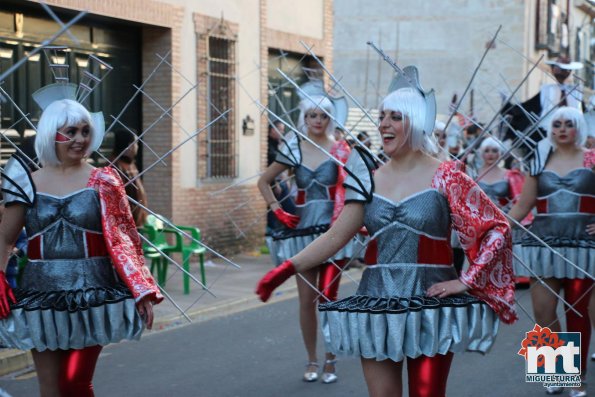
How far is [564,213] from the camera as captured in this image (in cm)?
736

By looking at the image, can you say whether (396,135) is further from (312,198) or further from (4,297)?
(312,198)

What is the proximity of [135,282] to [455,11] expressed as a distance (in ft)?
88.3

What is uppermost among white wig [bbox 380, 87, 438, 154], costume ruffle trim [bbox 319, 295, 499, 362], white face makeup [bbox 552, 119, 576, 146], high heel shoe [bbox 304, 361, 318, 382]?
white wig [bbox 380, 87, 438, 154]

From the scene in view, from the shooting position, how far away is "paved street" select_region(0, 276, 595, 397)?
745 centimetres

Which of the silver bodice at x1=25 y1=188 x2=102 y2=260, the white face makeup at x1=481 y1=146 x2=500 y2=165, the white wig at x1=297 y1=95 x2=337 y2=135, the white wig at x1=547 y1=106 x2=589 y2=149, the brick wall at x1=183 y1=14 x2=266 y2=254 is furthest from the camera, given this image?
the brick wall at x1=183 y1=14 x2=266 y2=254

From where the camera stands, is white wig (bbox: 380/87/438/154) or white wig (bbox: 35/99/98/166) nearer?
white wig (bbox: 380/87/438/154)

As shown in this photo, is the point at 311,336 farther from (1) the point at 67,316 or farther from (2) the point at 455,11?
(2) the point at 455,11

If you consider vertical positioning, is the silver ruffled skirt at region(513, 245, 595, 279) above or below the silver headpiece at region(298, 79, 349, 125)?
below

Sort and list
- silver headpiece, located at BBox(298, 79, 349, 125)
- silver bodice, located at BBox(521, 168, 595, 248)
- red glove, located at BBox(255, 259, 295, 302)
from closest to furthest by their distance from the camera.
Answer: red glove, located at BBox(255, 259, 295, 302) < silver bodice, located at BBox(521, 168, 595, 248) < silver headpiece, located at BBox(298, 79, 349, 125)

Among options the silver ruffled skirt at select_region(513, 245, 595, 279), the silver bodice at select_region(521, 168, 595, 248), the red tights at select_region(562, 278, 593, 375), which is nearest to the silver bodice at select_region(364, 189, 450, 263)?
the silver ruffled skirt at select_region(513, 245, 595, 279)

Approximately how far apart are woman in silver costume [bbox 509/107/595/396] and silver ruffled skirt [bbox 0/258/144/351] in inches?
122

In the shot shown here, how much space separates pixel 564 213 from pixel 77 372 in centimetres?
370

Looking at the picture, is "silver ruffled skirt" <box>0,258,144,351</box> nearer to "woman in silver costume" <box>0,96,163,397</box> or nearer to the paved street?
"woman in silver costume" <box>0,96,163,397</box>

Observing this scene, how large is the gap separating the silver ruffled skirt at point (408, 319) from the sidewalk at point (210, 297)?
11.7 feet
